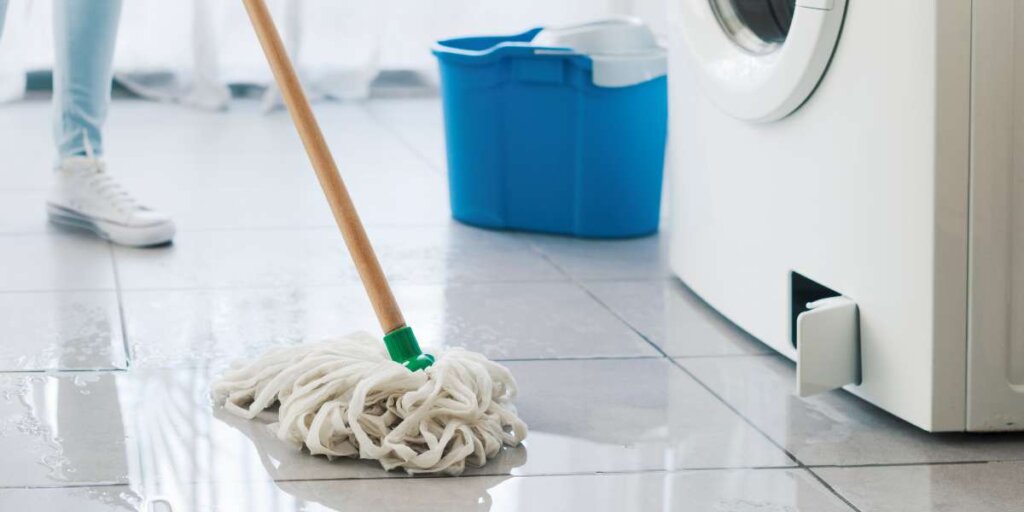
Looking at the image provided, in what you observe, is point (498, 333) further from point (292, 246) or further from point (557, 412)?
point (292, 246)

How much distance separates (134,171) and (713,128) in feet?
4.07

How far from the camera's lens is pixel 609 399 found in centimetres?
131

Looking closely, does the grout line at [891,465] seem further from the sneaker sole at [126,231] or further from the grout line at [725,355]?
the sneaker sole at [126,231]

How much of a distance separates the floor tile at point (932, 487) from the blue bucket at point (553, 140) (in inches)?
37.0

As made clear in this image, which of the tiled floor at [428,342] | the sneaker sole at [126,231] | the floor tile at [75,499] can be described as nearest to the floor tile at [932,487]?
the tiled floor at [428,342]

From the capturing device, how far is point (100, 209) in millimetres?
1938

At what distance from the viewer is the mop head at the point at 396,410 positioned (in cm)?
110

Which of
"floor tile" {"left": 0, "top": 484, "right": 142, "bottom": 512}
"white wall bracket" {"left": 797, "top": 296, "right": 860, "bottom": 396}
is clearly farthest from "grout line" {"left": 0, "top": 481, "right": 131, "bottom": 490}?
"white wall bracket" {"left": 797, "top": 296, "right": 860, "bottom": 396}

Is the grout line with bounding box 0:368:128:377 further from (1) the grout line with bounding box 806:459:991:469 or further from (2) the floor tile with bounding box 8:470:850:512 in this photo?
(1) the grout line with bounding box 806:459:991:469

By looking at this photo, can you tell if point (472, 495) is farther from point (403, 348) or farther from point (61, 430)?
point (61, 430)

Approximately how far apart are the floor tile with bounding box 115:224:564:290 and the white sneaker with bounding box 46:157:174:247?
0.09 ft

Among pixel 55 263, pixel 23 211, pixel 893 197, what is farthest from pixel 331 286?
pixel 893 197

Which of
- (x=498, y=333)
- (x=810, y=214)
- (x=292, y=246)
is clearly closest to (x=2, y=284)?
(x=292, y=246)

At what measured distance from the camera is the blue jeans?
1929 millimetres
